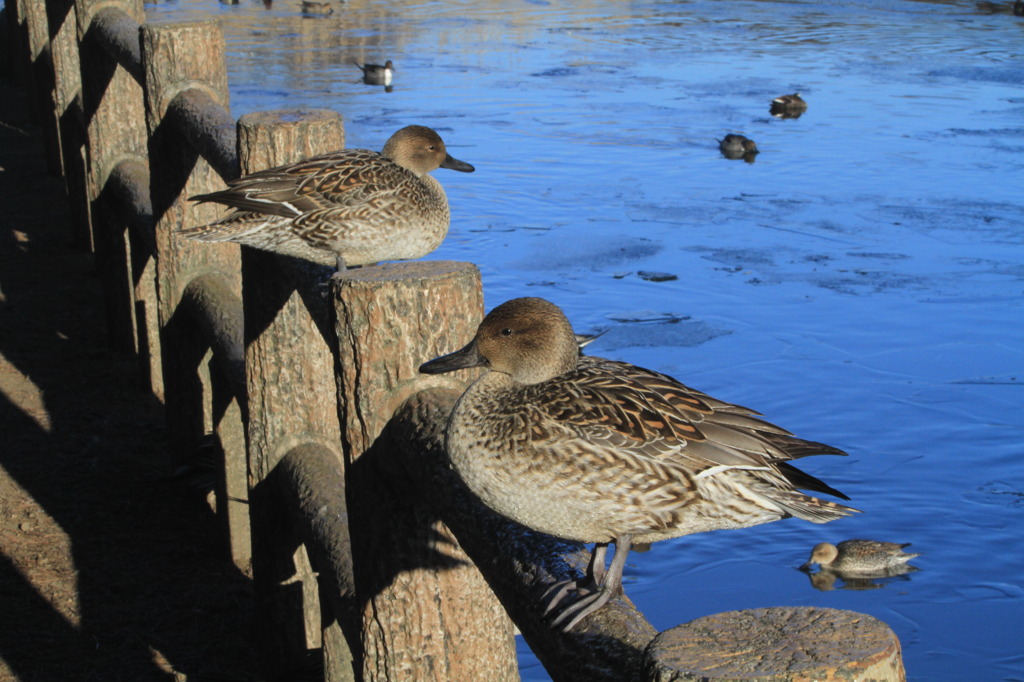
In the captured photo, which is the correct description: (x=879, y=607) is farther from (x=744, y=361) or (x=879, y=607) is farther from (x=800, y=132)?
(x=800, y=132)

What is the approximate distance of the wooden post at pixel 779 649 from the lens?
4.05 feet

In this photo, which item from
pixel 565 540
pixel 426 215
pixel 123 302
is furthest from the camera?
pixel 123 302

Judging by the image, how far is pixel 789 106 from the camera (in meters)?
14.2

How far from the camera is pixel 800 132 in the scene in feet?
45.6

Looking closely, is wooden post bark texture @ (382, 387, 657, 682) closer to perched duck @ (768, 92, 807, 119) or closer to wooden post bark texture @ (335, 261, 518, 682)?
wooden post bark texture @ (335, 261, 518, 682)

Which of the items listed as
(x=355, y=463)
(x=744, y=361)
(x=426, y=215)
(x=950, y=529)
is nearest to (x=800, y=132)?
(x=744, y=361)

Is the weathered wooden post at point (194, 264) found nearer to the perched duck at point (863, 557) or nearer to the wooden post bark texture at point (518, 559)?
the wooden post bark texture at point (518, 559)

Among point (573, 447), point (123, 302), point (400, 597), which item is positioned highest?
point (573, 447)

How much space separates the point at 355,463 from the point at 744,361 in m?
5.61

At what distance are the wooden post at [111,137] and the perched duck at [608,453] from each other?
465 centimetres

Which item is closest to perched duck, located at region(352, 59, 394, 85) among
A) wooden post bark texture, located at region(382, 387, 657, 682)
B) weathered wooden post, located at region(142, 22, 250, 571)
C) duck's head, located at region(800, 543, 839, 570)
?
weathered wooden post, located at region(142, 22, 250, 571)

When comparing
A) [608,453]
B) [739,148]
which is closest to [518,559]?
[608,453]

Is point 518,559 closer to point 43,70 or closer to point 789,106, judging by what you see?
point 43,70

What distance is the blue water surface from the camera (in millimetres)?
5996
